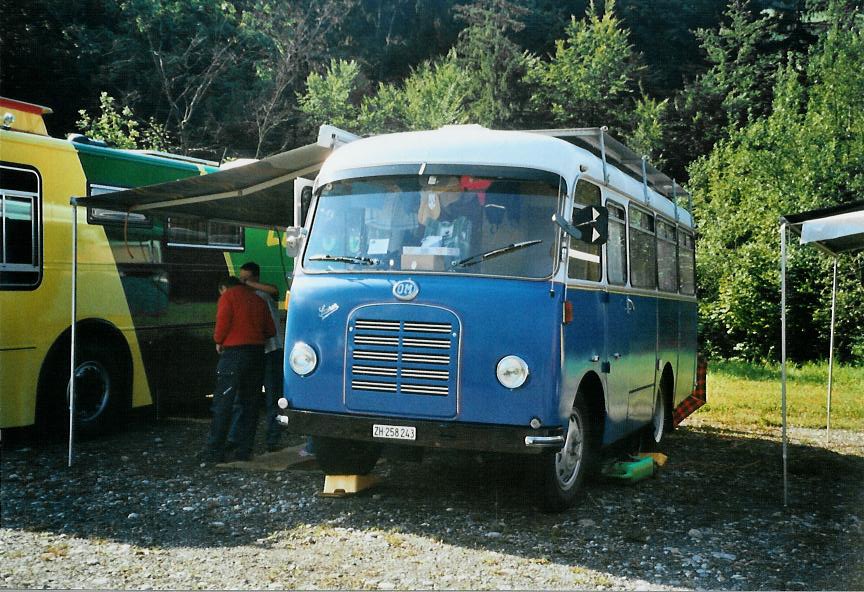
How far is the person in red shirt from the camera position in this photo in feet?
32.0

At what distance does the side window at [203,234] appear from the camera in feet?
40.0

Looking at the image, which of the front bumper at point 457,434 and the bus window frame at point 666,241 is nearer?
the front bumper at point 457,434

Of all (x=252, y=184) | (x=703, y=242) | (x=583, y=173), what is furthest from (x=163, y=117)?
(x=583, y=173)

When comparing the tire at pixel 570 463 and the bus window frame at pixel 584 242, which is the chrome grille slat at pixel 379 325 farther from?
the tire at pixel 570 463

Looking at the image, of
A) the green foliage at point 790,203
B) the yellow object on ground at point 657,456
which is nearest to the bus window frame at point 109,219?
the yellow object on ground at point 657,456

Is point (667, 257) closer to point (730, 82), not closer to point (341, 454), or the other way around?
point (341, 454)

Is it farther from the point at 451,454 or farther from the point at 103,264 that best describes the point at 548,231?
the point at 103,264

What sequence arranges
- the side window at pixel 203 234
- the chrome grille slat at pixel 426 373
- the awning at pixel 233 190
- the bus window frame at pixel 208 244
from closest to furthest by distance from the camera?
the chrome grille slat at pixel 426 373 → the awning at pixel 233 190 → the bus window frame at pixel 208 244 → the side window at pixel 203 234

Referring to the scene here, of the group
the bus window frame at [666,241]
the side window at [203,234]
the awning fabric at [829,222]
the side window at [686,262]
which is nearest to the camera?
the awning fabric at [829,222]

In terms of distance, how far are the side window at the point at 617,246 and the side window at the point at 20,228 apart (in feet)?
18.7

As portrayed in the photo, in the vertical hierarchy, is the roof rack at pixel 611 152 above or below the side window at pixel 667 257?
above

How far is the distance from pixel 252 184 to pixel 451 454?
346cm

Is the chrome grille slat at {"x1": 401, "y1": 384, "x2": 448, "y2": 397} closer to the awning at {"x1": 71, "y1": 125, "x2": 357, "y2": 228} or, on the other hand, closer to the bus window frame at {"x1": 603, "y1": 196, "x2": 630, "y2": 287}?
the bus window frame at {"x1": 603, "y1": 196, "x2": 630, "y2": 287}

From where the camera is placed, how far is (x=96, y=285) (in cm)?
1094
